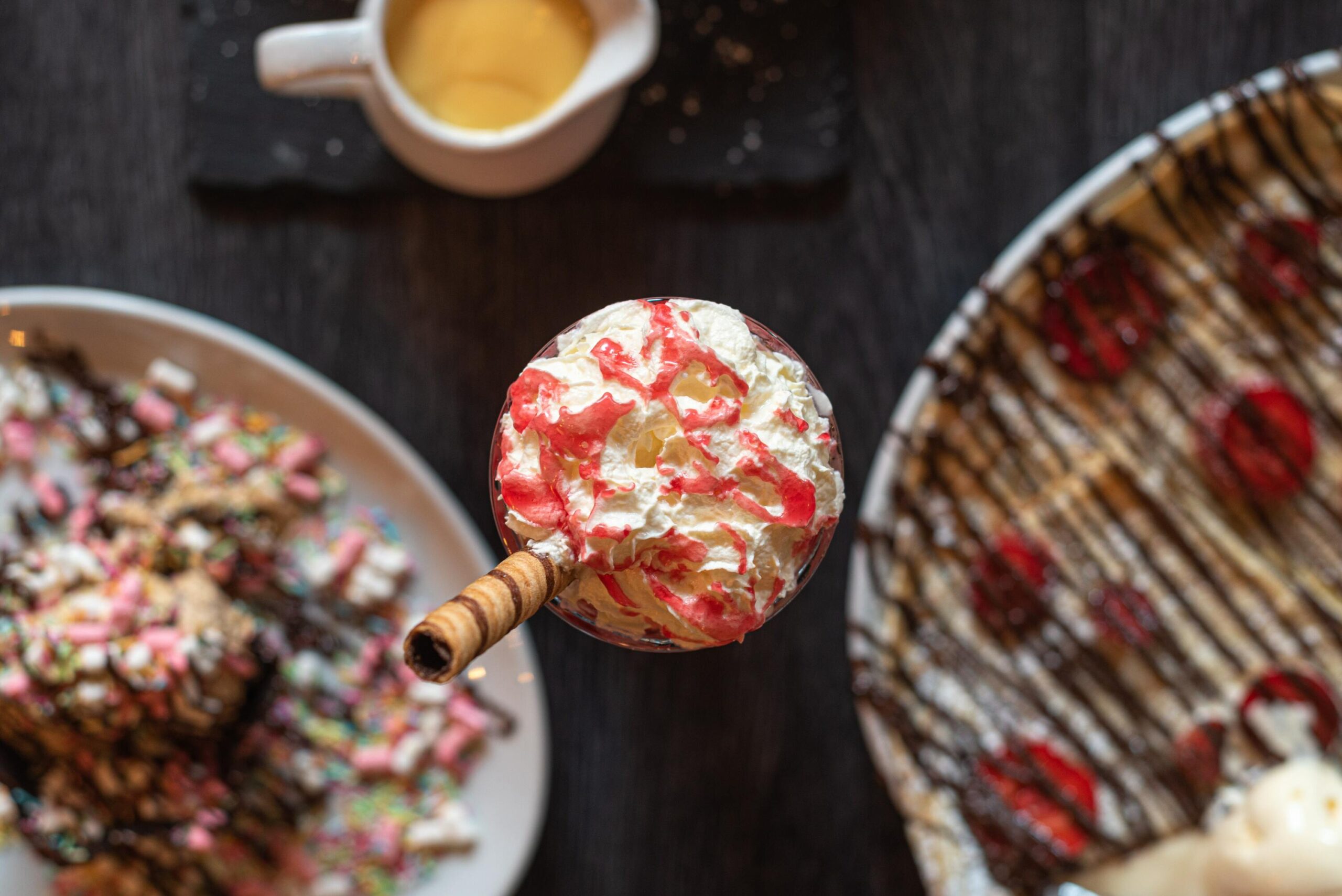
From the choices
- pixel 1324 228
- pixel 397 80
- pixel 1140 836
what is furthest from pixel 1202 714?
pixel 397 80

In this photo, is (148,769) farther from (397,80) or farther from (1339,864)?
(1339,864)

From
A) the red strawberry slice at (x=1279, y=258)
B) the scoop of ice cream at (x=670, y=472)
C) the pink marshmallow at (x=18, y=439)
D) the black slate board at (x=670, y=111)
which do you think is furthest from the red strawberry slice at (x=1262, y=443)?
the pink marshmallow at (x=18, y=439)

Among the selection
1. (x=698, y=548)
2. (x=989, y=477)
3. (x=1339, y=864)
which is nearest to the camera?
(x=698, y=548)

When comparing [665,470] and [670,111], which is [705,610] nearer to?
[665,470]

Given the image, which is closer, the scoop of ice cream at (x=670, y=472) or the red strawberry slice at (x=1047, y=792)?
the scoop of ice cream at (x=670, y=472)

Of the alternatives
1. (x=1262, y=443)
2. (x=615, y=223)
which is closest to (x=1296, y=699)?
(x=1262, y=443)

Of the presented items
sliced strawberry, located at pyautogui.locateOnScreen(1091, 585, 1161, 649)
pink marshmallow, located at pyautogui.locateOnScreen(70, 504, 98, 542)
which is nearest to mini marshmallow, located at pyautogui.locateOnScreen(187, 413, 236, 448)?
pink marshmallow, located at pyautogui.locateOnScreen(70, 504, 98, 542)

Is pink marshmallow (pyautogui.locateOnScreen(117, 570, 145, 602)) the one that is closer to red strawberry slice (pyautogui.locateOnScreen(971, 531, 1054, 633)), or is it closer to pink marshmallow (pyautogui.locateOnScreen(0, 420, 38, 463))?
pink marshmallow (pyautogui.locateOnScreen(0, 420, 38, 463))

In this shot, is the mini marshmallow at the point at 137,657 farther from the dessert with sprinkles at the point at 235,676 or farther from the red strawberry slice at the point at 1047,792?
the red strawberry slice at the point at 1047,792
